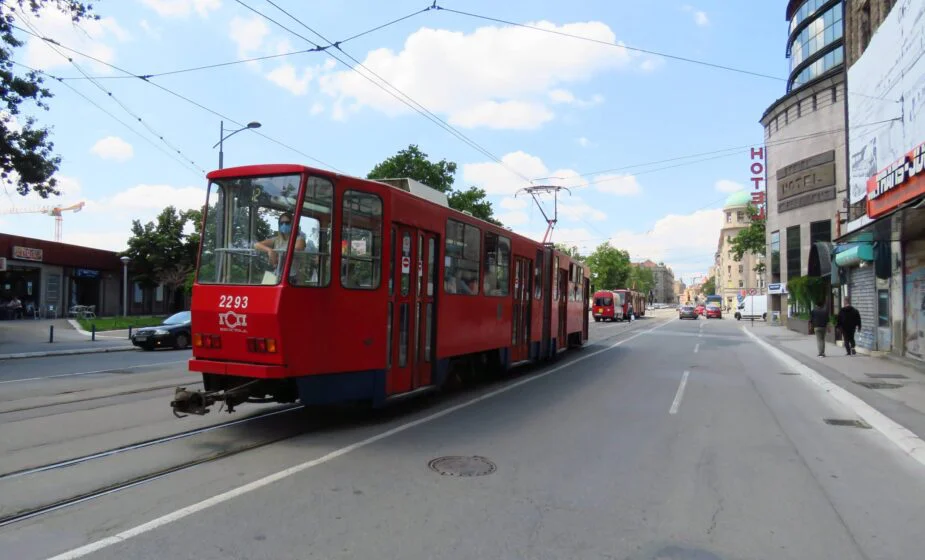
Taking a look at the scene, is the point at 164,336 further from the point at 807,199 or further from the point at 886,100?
the point at 807,199

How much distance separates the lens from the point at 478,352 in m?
10.9

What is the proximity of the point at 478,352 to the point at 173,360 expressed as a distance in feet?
34.4

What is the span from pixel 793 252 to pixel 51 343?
5429 cm

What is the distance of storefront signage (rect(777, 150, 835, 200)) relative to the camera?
46.8 metres

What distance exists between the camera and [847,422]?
8789mm

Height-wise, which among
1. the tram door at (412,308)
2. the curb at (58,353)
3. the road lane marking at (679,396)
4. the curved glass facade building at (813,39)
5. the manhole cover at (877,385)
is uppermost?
the curved glass facade building at (813,39)

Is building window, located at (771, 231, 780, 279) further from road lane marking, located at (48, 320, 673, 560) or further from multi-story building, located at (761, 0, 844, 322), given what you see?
road lane marking, located at (48, 320, 673, 560)

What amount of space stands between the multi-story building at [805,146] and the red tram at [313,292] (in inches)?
1769

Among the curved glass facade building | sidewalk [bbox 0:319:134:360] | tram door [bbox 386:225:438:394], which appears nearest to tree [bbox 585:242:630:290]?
the curved glass facade building

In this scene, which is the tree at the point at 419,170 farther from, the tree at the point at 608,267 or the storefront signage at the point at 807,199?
the tree at the point at 608,267

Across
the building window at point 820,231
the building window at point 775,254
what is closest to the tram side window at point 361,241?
the building window at point 820,231

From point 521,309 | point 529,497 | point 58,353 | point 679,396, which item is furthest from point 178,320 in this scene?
point 529,497

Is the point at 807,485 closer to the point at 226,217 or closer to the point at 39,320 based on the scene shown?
the point at 226,217

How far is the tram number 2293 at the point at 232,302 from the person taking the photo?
6543 mm
